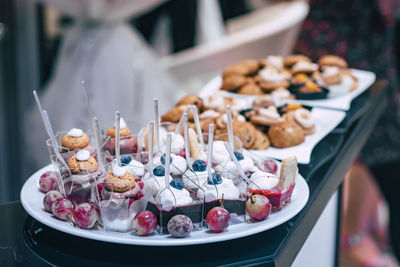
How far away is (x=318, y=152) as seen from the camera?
1339 millimetres

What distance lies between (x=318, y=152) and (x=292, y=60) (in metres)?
0.62

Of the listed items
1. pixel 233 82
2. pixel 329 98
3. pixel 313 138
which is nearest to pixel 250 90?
pixel 233 82

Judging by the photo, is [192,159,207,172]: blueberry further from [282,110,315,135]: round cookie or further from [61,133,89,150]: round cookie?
[282,110,315,135]: round cookie

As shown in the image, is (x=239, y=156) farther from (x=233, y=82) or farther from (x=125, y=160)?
(x=233, y=82)

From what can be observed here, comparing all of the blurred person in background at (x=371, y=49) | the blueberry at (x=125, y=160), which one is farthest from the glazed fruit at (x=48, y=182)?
the blurred person in background at (x=371, y=49)

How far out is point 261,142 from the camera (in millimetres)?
1298

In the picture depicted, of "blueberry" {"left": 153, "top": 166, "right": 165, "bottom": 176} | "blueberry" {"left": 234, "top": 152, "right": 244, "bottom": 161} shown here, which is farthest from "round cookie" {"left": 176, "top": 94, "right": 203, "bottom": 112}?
"blueberry" {"left": 153, "top": 166, "right": 165, "bottom": 176}

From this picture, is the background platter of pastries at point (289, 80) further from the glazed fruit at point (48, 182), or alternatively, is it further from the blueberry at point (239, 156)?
the glazed fruit at point (48, 182)

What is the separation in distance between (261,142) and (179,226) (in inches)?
21.0

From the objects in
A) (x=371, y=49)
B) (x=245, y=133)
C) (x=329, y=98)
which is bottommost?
(x=371, y=49)

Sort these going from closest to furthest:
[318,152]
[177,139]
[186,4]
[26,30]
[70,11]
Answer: [177,139]
[318,152]
[70,11]
[26,30]
[186,4]

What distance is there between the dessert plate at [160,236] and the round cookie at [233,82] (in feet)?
2.62

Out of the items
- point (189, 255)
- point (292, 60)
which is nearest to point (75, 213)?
point (189, 255)

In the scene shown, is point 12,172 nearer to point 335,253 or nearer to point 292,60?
point 292,60
